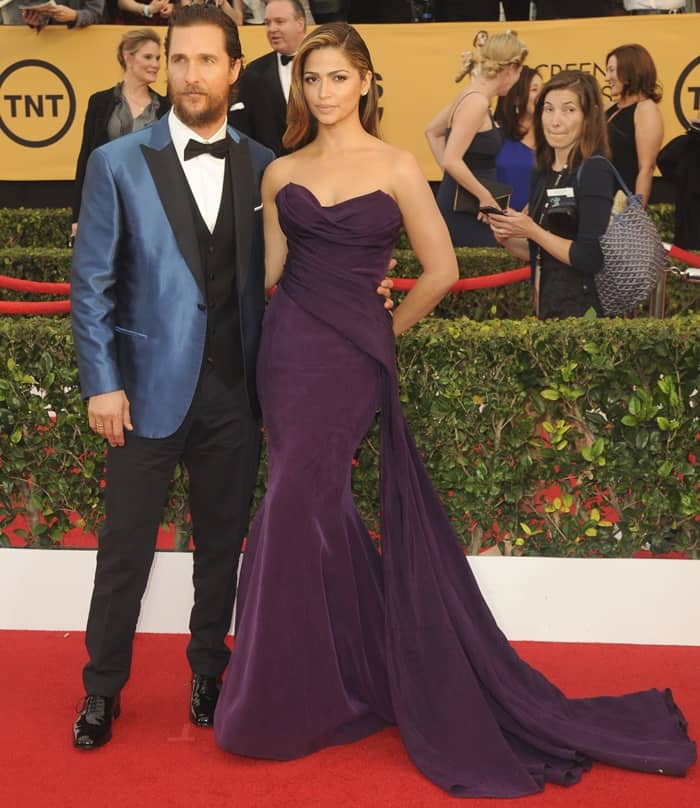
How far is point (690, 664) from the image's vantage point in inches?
181

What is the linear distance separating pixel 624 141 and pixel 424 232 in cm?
409

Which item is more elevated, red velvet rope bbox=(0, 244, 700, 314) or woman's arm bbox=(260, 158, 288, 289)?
woman's arm bbox=(260, 158, 288, 289)

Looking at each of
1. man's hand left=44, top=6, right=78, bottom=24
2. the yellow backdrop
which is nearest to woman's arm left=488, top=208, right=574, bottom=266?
the yellow backdrop

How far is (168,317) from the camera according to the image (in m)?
3.78

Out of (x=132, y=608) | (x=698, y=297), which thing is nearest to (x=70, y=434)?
(x=132, y=608)

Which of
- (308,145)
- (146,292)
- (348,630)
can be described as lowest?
(348,630)

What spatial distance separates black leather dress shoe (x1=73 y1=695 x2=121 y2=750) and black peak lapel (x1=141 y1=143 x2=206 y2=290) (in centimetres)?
137

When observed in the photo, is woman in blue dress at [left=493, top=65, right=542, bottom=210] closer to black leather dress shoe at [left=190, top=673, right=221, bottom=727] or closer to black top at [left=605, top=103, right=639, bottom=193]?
black top at [left=605, top=103, right=639, bottom=193]

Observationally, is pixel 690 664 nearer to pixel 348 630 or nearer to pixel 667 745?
pixel 667 745

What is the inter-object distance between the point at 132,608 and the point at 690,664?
82.9 inches

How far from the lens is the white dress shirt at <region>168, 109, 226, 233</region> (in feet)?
12.6

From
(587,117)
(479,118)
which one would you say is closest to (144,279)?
(587,117)

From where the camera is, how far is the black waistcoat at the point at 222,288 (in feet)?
12.6

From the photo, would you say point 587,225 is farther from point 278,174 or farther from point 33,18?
point 33,18
